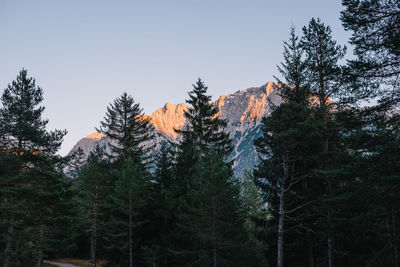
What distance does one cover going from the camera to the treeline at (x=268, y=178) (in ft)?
30.5

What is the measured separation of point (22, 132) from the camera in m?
20.6

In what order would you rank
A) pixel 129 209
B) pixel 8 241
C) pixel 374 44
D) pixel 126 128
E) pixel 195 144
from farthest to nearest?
pixel 126 128 < pixel 195 144 < pixel 129 209 < pixel 8 241 < pixel 374 44

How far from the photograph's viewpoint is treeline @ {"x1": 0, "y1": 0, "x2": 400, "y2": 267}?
365 inches

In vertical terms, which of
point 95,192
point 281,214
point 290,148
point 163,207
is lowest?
point 163,207

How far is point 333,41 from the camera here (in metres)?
15.6

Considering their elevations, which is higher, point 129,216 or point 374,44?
point 374,44

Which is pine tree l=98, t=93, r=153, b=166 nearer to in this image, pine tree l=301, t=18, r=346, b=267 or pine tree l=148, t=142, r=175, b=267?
pine tree l=148, t=142, r=175, b=267

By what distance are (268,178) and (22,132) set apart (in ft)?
56.0

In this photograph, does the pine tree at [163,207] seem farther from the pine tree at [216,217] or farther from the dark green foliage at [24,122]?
the dark green foliage at [24,122]

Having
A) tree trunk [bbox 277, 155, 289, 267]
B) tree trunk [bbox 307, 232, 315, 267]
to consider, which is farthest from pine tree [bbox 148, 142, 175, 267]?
tree trunk [bbox 307, 232, 315, 267]

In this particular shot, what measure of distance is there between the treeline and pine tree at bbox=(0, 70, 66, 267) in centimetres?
8

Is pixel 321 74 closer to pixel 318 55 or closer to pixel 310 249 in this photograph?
pixel 318 55

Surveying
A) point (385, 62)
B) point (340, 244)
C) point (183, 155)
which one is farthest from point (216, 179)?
point (385, 62)

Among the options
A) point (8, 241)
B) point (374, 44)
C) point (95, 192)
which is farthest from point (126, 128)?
point (374, 44)
